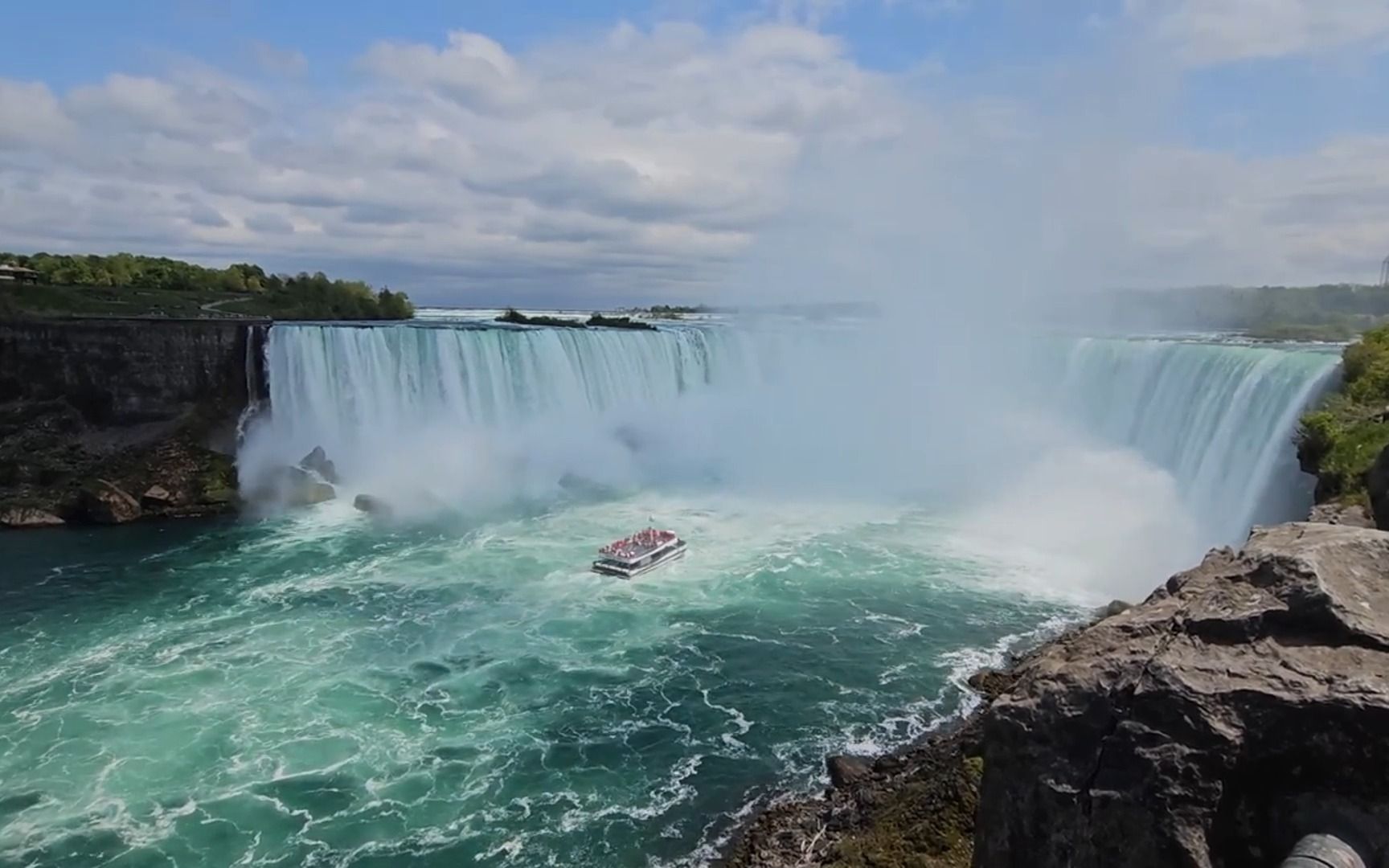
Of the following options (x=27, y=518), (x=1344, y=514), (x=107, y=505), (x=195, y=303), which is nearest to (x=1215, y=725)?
(x=1344, y=514)

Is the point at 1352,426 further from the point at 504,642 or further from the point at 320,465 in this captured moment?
the point at 320,465

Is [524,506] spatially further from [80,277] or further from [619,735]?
[80,277]

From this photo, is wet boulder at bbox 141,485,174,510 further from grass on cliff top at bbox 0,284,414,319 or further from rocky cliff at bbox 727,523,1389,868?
rocky cliff at bbox 727,523,1389,868

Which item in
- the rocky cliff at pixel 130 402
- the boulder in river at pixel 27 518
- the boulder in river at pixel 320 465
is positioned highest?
the rocky cliff at pixel 130 402

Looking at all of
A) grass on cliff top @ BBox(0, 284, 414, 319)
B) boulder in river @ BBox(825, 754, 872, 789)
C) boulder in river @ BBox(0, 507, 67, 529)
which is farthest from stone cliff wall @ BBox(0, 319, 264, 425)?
boulder in river @ BBox(825, 754, 872, 789)

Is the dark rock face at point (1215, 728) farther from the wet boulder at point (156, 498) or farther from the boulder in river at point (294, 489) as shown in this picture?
the wet boulder at point (156, 498)

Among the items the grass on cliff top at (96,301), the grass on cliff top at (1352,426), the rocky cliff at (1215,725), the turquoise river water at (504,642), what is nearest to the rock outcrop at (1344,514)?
the grass on cliff top at (1352,426)
